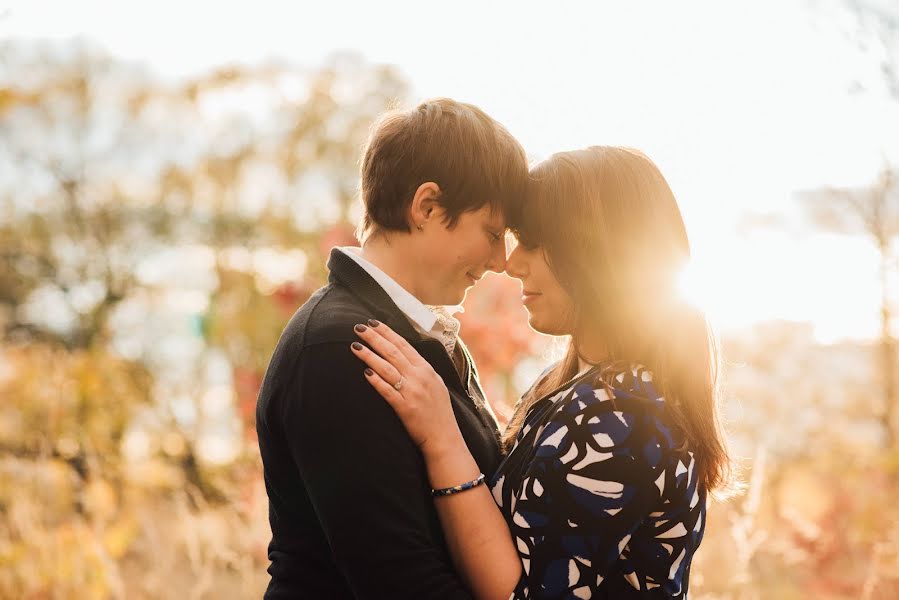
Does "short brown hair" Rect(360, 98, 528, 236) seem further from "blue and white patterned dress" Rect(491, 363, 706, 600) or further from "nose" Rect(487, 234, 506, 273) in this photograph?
"blue and white patterned dress" Rect(491, 363, 706, 600)

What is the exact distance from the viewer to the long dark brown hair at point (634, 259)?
2215 millimetres

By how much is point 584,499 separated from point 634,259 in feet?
2.05

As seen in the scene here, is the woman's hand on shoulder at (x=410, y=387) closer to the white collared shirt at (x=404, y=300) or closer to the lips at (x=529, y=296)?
the white collared shirt at (x=404, y=300)

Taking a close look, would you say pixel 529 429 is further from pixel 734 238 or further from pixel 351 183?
pixel 351 183

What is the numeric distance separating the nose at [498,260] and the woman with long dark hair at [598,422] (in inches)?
3.3

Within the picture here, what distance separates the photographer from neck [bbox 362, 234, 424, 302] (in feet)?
7.64

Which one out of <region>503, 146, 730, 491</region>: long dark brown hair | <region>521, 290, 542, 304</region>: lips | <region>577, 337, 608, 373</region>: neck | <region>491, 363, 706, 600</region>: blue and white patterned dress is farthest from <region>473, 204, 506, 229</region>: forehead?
<region>491, 363, 706, 600</region>: blue and white patterned dress

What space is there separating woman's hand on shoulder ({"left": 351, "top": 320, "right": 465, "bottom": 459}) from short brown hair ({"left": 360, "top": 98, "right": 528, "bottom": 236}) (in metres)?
0.38

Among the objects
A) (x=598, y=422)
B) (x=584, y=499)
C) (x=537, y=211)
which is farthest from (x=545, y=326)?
(x=584, y=499)

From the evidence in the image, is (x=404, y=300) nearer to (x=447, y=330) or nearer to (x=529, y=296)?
(x=447, y=330)

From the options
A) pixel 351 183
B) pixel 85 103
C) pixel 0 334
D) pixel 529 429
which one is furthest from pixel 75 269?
pixel 529 429

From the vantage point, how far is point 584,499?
2.00 m

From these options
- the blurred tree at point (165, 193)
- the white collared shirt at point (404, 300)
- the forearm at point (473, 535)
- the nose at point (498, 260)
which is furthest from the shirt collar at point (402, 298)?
the blurred tree at point (165, 193)

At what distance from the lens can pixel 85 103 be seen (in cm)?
1058
